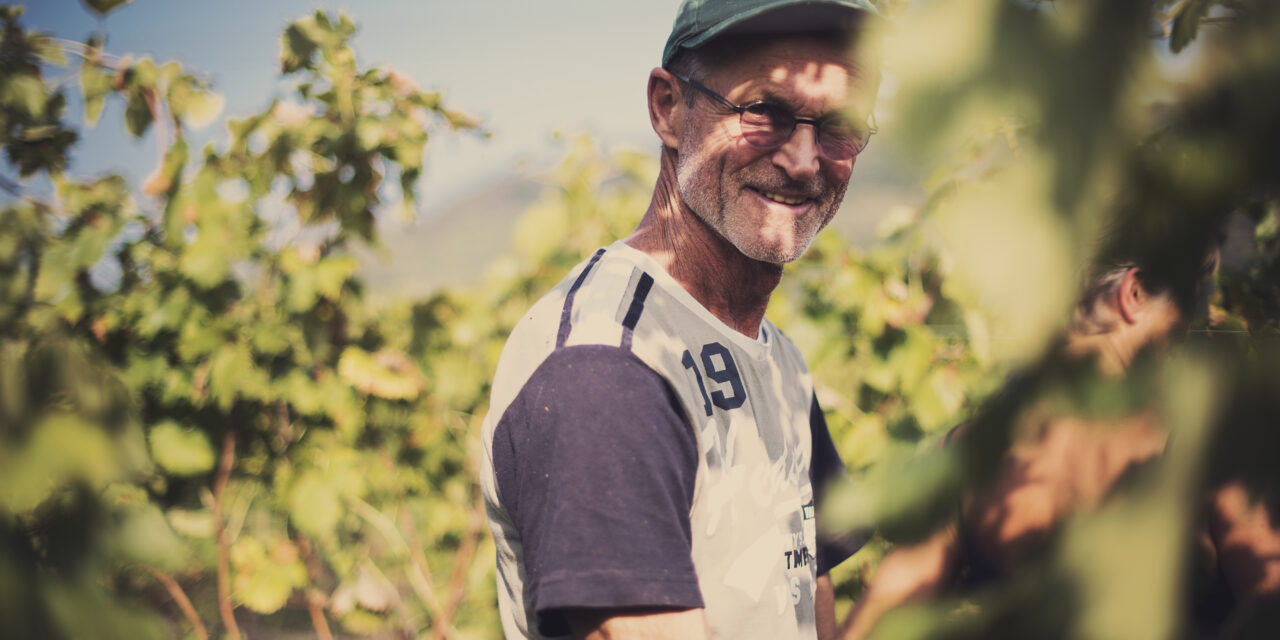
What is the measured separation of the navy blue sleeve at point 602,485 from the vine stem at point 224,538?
2378 mm

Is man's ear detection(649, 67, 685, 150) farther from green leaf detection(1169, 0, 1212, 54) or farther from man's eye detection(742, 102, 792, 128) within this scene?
green leaf detection(1169, 0, 1212, 54)

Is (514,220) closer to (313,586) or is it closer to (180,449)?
(180,449)

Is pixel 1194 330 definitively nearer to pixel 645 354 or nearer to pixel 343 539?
pixel 645 354

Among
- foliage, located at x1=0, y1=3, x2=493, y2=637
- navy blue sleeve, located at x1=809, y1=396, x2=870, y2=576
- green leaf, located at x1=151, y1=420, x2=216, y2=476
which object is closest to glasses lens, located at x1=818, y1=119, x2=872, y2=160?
navy blue sleeve, located at x1=809, y1=396, x2=870, y2=576

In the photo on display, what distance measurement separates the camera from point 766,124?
157 cm

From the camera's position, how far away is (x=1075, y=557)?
0.43 metres

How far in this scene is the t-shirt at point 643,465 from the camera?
1.15 m

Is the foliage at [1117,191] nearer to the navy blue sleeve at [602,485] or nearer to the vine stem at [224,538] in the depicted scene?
the navy blue sleeve at [602,485]

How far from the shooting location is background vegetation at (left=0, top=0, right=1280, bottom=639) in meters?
0.40

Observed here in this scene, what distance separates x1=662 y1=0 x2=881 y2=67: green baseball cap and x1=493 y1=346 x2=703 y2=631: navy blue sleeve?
676 mm

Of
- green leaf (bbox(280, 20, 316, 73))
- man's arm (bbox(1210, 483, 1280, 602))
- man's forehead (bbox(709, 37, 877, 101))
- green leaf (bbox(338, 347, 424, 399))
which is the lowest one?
green leaf (bbox(338, 347, 424, 399))

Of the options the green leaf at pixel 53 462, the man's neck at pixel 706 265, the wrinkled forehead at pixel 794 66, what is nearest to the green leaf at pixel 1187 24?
the green leaf at pixel 53 462

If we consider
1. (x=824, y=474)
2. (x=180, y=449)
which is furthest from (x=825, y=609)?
(x=180, y=449)

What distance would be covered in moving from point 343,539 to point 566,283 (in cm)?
278
